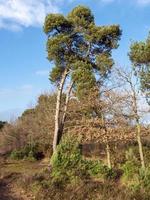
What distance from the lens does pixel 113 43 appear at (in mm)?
31969

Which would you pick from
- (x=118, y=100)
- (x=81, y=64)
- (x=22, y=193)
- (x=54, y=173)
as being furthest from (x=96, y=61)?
(x=22, y=193)

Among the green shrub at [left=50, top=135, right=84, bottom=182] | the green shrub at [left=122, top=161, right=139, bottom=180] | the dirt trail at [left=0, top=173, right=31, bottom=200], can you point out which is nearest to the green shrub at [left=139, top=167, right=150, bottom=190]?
the green shrub at [left=122, top=161, right=139, bottom=180]

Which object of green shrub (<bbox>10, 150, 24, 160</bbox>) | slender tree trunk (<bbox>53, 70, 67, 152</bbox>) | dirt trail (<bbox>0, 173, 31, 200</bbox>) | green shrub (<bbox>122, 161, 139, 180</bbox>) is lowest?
dirt trail (<bbox>0, 173, 31, 200</bbox>)

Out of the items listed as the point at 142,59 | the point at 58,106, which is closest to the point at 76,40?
the point at 58,106

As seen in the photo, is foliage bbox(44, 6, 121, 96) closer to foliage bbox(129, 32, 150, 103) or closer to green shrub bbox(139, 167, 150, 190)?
foliage bbox(129, 32, 150, 103)

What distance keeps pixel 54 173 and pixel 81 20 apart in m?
15.9

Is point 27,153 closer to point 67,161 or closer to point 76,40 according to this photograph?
point 76,40

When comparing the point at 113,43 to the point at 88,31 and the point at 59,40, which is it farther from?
the point at 59,40

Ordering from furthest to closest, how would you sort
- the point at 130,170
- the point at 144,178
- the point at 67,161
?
1. the point at 67,161
2. the point at 130,170
3. the point at 144,178

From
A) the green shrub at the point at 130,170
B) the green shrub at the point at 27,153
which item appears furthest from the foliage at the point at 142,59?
the green shrub at the point at 27,153

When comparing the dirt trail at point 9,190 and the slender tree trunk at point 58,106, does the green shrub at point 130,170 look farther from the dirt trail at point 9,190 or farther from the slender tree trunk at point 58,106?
the slender tree trunk at point 58,106

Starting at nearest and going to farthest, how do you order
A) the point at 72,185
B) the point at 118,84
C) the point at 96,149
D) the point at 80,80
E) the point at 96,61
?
the point at 72,185, the point at 118,84, the point at 80,80, the point at 96,61, the point at 96,149

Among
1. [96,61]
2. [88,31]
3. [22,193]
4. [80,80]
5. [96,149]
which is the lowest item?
[22,193]

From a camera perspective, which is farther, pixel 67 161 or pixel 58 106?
pixel 58 106
